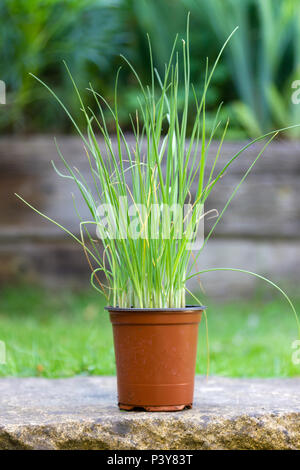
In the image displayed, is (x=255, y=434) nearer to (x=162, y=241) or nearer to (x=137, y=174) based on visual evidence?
(x=162, y=241)

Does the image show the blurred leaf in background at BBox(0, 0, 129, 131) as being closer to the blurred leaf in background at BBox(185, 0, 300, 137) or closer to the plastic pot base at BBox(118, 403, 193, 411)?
the blurred leaf in background at BBox(185, 0, 300, 137)

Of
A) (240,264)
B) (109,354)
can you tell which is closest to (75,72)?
(240,264)

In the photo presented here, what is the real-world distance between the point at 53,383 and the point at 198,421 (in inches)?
26.5

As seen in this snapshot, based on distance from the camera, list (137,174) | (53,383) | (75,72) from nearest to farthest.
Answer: (137,174), (53,383), (75,72)

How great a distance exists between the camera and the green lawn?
2.38m

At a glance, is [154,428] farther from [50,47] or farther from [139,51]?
[139,51]

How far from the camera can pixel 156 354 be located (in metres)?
1.50

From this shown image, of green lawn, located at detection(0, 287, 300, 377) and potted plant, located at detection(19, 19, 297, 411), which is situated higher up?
potted plant, located at detection(19, 19, 297, 411)

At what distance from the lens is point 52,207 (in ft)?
14.5

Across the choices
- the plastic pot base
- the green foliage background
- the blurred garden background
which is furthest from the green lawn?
the green foliage background

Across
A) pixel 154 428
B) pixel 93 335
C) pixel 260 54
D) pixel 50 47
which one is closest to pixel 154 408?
pixel 154 428

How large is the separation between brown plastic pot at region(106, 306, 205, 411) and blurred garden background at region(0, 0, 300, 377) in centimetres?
204

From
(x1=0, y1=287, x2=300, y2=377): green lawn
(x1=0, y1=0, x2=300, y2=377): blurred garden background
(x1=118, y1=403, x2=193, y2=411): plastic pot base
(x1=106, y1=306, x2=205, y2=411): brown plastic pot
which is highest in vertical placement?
(x1=0, y1=0, x2=300, y2=377): blurred garden background

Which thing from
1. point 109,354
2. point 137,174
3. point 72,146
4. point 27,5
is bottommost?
point 109,354
